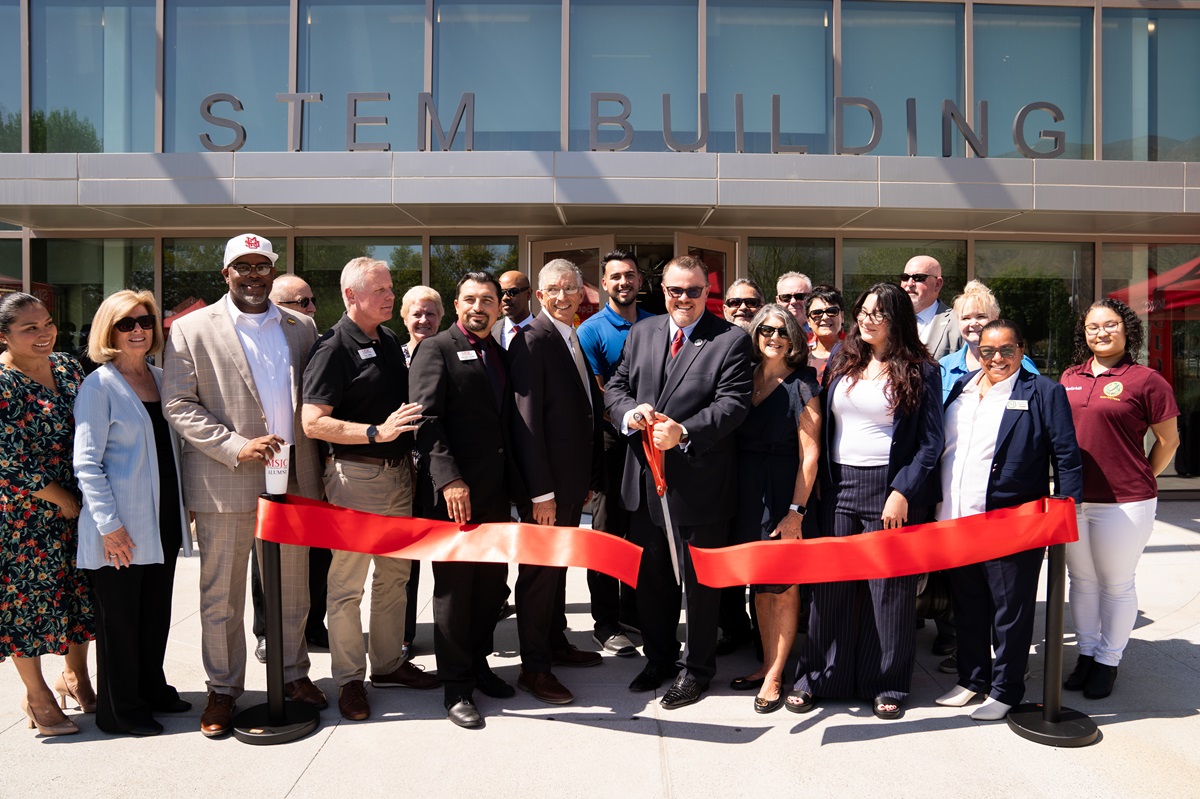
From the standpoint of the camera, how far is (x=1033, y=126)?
10.0 metres

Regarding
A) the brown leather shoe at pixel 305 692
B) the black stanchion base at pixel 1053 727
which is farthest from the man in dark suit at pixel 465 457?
the black stanchion base at pixel 1053 727

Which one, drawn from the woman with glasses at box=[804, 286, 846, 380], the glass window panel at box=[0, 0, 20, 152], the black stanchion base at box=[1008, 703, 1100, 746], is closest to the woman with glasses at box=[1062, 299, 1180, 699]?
the black stanchion base at box=[1008, 703, 1100, 746]

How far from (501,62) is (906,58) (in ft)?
16.6

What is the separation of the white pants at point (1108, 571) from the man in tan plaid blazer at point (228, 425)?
153 inches

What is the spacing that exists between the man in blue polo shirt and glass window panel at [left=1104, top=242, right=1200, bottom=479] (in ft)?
26.7

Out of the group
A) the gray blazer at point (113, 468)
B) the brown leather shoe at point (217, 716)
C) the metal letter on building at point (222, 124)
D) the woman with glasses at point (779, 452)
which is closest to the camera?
the gray blazer at point (113, 468)

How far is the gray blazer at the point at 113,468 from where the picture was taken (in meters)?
3.47

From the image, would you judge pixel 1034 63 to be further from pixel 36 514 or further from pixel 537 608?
pixel 36 514

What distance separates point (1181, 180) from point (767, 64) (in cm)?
470

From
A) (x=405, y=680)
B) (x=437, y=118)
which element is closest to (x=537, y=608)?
(x=405, y=680)

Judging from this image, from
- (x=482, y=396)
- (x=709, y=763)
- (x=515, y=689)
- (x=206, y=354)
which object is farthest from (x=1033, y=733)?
(x=206, y=354)

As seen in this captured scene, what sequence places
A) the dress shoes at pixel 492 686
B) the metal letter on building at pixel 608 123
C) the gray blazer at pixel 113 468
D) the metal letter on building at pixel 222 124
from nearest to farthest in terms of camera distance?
the gray blazer at pixel 113 468 → the dress shoes at pixel 492 686 → the metal letter on building at pixel 608 123 → the metal letter on building at pixel 222 124

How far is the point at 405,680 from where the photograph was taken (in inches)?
164

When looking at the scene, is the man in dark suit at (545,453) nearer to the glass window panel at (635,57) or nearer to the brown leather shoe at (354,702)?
the brown leather shoe at (354,702)
